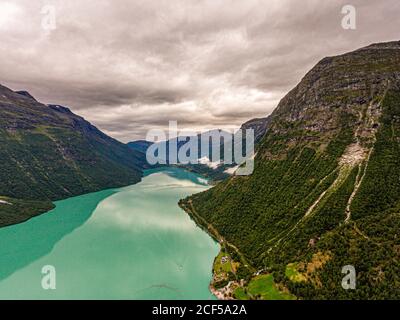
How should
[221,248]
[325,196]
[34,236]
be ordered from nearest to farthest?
[221,248]
[325,196]
[34,236]

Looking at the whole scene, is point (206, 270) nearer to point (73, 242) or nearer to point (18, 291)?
point (18, 291)

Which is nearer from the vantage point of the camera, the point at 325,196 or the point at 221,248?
the point at 221,248

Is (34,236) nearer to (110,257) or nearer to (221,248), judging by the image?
(110,257)

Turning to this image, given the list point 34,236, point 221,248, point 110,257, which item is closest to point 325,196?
point 221,248

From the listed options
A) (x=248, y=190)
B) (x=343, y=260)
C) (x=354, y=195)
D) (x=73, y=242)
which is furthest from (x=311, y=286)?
(x=73, y=242)

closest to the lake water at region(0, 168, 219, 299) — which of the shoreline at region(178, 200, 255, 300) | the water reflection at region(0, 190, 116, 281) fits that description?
the water reflection at region(0, 190, 116, 281)

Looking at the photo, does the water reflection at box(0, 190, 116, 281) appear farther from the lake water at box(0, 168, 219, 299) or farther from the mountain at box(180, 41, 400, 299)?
the mountain at box(180, 41, 400, 299)
